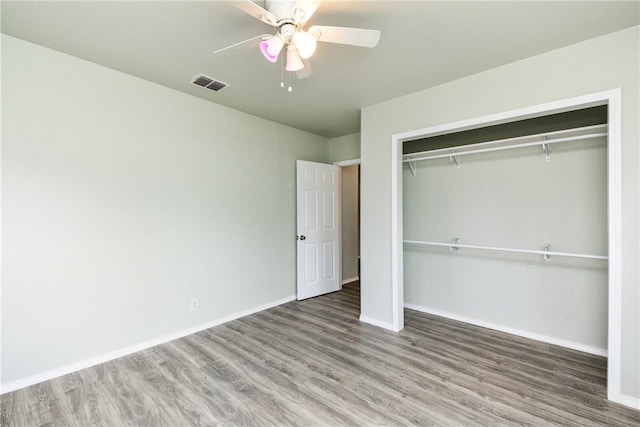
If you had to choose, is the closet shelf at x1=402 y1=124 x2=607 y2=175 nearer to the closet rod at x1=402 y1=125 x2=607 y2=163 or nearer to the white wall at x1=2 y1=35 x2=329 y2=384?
the closet rod at x1=402 y1=125 x2=607 y2=163

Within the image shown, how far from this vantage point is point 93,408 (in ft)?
6.74

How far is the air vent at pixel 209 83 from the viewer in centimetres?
282

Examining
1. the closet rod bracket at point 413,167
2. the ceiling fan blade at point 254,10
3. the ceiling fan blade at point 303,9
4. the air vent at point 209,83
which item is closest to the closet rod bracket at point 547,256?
the closet rod bracket at point 413,167

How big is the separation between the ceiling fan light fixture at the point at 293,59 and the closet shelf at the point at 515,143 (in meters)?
2.18

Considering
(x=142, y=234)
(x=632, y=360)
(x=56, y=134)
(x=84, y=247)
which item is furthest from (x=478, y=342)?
(x=56, y=134)

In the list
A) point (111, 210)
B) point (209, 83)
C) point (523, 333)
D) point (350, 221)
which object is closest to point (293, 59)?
point (209, 83)

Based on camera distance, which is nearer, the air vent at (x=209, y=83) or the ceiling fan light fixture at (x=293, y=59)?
the ceiling fan light fixture at (x=293, y=59)

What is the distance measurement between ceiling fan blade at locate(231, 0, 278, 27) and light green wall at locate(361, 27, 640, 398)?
197 centimetres

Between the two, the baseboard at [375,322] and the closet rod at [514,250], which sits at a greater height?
the closet rod at [514,250]

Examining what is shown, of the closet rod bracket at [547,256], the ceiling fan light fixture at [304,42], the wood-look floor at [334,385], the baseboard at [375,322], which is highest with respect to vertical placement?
the ceiling fan light fixture at [304,42]

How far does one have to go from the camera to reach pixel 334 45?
2240 millimetres

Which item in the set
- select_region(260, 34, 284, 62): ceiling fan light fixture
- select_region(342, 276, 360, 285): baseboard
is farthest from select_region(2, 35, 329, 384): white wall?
select_region(342, 276, 360, 285): baseboard

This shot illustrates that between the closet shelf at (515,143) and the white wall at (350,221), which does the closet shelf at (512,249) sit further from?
the white wall at (350,221)

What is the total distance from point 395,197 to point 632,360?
7.04ft
